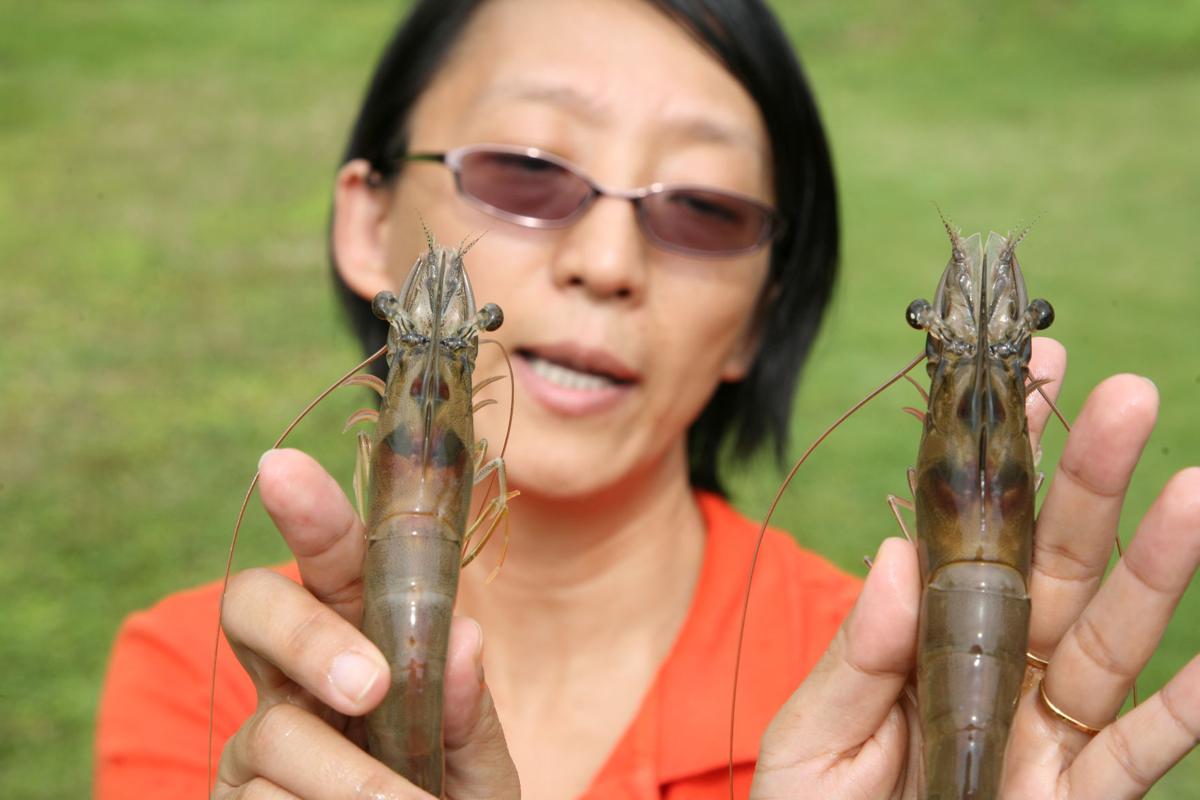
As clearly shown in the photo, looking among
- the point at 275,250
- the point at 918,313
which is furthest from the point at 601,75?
the point at 275,250

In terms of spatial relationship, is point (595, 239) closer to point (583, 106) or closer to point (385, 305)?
point (583, 106)

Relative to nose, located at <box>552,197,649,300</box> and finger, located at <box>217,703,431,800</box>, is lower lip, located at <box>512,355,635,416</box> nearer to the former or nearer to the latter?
nose, located at <box>552,197,649,300</box>

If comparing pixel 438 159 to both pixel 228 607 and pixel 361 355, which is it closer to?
pixel 361 355

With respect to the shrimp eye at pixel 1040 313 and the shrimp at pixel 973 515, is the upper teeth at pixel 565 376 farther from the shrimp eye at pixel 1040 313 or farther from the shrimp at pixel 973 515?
the shrimp eye at pixel 1040 313

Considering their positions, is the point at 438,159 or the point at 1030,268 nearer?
the point at 438,159

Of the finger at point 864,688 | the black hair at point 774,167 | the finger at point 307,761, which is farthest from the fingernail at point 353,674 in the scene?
the black hair at point 774,167

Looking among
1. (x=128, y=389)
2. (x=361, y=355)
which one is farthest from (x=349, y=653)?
(x=128, y=389)

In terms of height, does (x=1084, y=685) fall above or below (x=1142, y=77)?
below
